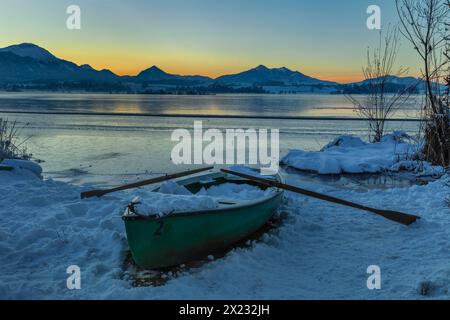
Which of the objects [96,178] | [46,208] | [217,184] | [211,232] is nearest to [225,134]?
[96,178]

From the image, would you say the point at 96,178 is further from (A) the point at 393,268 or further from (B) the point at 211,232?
(A) the point at 393,268

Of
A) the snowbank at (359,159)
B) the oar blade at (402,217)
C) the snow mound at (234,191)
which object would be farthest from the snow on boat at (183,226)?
the snowbank at (359,159)

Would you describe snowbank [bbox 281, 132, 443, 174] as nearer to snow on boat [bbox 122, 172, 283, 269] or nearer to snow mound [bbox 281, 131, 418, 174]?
snow mound [bbox 281, 131, 418, 174]

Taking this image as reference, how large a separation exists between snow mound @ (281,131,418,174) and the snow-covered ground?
3676 mm

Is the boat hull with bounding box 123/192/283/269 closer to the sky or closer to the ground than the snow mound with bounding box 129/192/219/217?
closer to the ground

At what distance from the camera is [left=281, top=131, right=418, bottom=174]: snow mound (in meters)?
11.8

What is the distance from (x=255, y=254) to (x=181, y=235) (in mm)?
1114

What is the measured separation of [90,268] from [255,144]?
12373 mm

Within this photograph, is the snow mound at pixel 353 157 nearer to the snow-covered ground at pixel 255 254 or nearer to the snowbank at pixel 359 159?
the snowbank at pixel 359 159

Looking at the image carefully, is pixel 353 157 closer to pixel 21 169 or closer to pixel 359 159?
pixel 359 159

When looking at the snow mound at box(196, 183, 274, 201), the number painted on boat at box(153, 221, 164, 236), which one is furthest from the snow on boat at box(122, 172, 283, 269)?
the snow mound at box(196, 183, 274, 201)

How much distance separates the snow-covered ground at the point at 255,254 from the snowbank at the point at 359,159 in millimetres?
3598

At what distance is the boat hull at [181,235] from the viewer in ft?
15.5
